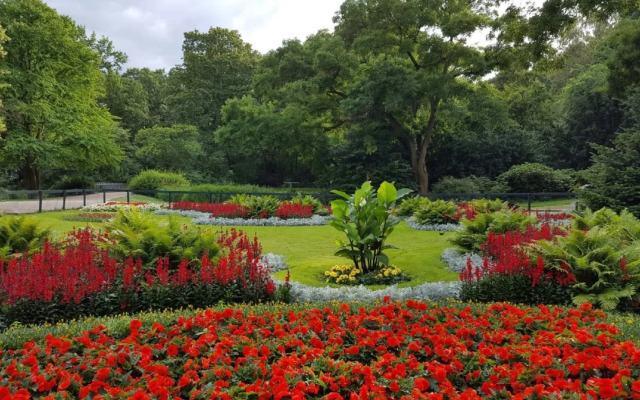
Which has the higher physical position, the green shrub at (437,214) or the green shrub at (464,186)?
the green shrub at (464,186)

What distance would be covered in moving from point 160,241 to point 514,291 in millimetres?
4510

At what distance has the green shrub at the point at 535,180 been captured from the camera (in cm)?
2547

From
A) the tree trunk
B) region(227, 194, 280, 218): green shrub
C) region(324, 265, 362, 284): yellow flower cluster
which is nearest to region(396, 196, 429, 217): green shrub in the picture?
region(227, 194, 280, 218): green shrub

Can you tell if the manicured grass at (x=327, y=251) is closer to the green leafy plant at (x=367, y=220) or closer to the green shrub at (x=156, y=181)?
the green leafy plant at (x=367, y=220)

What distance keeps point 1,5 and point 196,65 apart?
15527mm

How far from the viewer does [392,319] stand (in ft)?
13.7

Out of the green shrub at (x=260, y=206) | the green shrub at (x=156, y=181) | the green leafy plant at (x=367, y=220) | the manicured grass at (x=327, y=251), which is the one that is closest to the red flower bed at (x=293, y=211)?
the green shrub at (x=260, y=206)

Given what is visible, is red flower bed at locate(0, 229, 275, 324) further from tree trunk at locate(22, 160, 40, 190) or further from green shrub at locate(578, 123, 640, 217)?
tree trunk at locate(22, 160, 40, 190)

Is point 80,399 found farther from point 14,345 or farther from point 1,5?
point 1,5

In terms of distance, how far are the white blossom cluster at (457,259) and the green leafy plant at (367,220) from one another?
4.54 feet

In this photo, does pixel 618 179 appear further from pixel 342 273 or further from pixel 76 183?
pixel 76 183

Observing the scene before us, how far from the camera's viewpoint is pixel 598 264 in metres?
5.63

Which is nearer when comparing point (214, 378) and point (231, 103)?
point (214, 378)

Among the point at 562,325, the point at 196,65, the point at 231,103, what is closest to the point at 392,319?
the point at 562,325
